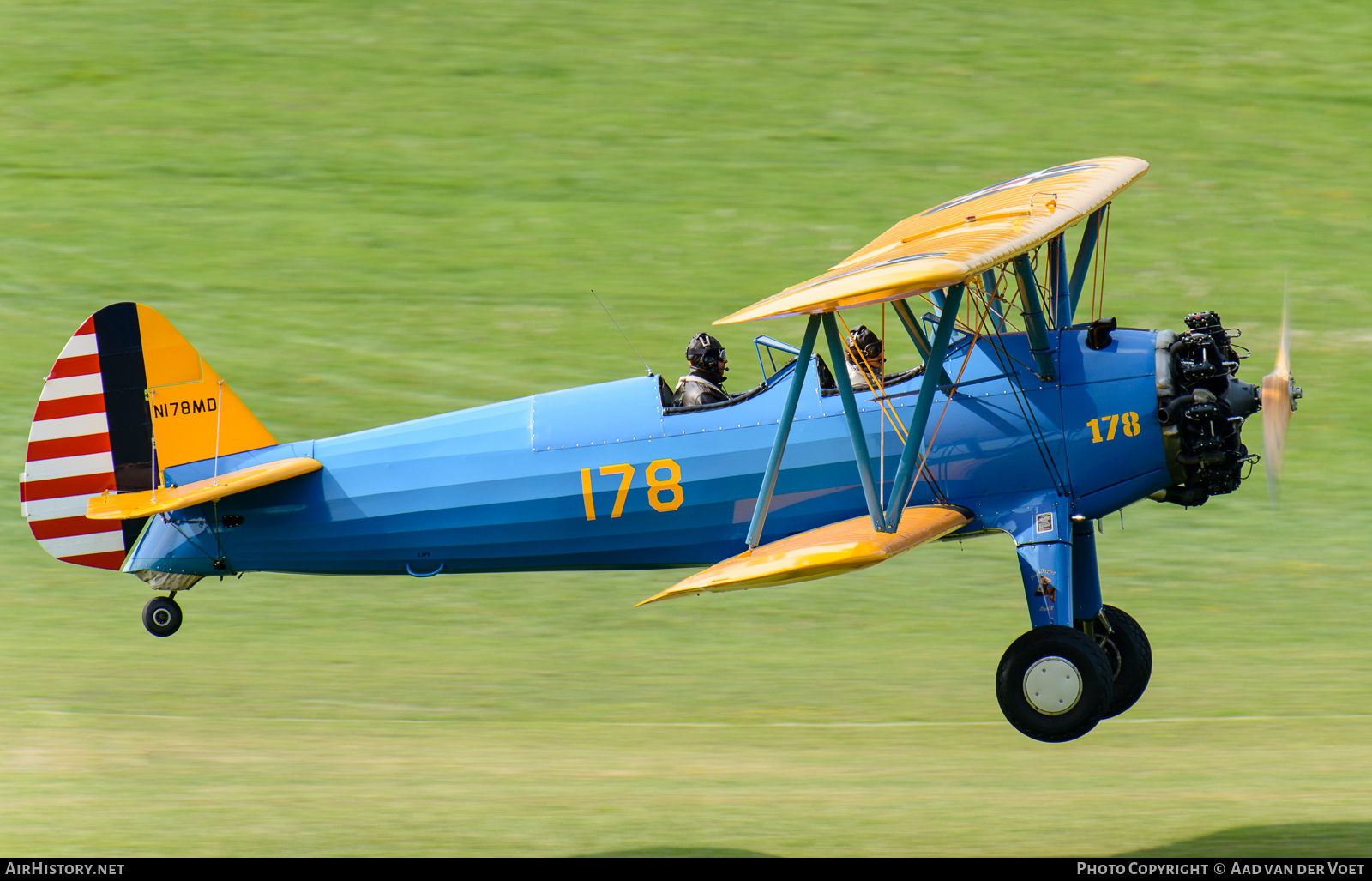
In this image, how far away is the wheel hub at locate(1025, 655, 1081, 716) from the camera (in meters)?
8.53

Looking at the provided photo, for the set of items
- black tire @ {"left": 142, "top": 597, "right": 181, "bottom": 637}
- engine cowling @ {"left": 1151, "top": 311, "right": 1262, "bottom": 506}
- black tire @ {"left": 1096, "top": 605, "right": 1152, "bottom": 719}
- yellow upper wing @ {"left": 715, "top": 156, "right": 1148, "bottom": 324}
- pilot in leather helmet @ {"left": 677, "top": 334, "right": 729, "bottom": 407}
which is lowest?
black tire @ {"left": 1096, "top": 605, "right": 1152, "bottom": 719}

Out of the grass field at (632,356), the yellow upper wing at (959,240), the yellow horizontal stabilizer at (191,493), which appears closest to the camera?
the yellow upper wing at (959,240)

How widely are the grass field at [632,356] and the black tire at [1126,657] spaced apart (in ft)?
2.25

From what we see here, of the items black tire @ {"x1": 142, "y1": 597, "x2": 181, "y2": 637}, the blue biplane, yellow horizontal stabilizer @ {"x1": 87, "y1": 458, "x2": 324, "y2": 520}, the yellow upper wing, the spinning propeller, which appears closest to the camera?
the yellow upper wing

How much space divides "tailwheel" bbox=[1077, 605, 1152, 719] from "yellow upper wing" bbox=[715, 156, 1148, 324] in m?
2.87

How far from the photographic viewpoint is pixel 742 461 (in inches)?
376

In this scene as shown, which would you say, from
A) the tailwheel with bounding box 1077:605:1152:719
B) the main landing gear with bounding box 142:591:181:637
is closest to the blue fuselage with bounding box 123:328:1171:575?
the main landing gear with bounding box 142:591:181:637

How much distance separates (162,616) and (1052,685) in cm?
612

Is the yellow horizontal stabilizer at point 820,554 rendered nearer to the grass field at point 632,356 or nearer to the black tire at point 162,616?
the grass field at point 632,356

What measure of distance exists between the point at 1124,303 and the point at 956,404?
41.0 ft

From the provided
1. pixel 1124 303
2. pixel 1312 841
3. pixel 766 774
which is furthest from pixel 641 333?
pixel 1312 841

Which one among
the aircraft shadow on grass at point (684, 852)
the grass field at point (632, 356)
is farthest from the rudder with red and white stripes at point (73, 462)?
the aircraft shadow on grass at point (684, 852)

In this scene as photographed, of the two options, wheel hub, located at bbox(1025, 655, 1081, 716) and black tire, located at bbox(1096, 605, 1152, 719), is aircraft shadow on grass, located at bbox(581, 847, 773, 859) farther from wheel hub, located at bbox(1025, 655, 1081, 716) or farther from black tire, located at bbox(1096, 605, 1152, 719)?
black tire, located at bbox(1096, 605, 1152, 719)

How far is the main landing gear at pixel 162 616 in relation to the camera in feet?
34.1
